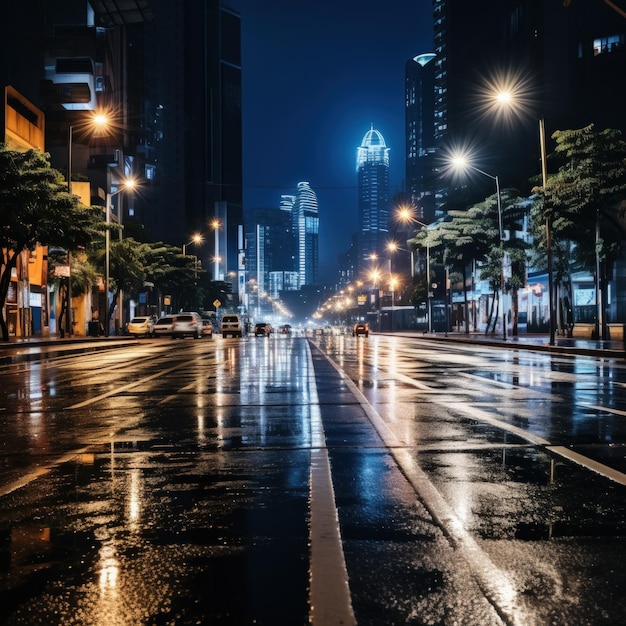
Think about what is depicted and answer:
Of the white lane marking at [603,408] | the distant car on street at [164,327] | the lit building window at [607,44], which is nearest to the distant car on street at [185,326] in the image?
the distant car on street at [164,327]

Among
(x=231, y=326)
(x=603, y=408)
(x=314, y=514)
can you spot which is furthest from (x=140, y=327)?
(x=314, y=514)

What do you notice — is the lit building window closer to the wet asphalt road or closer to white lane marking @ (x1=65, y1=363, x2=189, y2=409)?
white lane marking @ (x1=65, y1=363, x2=189, y2=409)

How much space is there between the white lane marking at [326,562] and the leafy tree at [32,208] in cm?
3266

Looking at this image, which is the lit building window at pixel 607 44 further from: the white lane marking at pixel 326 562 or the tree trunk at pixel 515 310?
the white lane marking at pixel 326 562

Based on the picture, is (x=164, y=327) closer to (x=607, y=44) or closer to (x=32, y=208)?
(x=32, y=208)

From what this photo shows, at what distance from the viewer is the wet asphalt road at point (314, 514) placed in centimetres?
379

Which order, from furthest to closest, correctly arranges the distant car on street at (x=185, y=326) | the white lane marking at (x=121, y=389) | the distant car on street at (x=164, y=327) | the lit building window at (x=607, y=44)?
1. the lit building window at (x=607, y=44)
2. the distant car on street at (x=164, y=327)
3. the distant car on street at (x=185, y=326)
4. the white lane marking at (x=121, y=389)

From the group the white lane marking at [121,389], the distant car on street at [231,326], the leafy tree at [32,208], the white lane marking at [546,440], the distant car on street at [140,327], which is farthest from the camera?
the distant car on street at [231,326]

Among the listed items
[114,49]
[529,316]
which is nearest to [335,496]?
[529,316]

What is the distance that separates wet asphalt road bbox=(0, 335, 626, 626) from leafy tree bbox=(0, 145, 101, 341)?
2663 centimetres

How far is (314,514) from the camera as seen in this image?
5492 mm

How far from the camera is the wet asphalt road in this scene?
149 inches

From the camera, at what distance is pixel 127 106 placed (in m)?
106

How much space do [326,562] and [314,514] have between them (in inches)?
44.4
